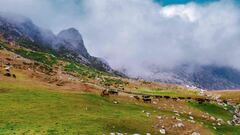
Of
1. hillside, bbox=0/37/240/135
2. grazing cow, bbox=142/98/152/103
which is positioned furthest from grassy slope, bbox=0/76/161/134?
grazing cow, bbox=142/98/152/103

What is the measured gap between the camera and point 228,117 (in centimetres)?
9744

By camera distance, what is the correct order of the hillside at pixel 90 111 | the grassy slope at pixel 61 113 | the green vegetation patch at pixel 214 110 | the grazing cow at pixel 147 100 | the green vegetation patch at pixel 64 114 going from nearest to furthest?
the green vegetation patch at pixel 64 114 < the grassy slope at pixel 61 113 < the hillside at pixel 90 111 < the grazing cow at pixel 147 100 < the green vegetation patch at pixel 214 110

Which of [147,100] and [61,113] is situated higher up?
[147,100]

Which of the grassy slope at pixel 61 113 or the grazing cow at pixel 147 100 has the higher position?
the grazing cow at pixel 147 100

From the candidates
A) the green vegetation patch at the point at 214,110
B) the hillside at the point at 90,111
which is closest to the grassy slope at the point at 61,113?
the hillside at the point at 90,111

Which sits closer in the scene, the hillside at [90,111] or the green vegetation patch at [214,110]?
the hillside at [90,111]

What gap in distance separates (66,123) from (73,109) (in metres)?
9.63

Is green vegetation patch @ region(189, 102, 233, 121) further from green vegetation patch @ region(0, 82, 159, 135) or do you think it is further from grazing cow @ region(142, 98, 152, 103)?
green vegetation patch @ region(0, 82, 159, 135)

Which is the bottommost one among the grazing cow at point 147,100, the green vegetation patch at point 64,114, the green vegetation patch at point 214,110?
the green vegetation patch at point 64,114

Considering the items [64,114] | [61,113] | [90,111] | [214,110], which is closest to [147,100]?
[214,110]

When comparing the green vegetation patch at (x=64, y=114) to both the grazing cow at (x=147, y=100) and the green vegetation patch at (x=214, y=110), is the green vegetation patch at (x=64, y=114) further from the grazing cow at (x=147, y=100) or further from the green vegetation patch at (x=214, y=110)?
the green vegetation patch at (x=214, y=110)

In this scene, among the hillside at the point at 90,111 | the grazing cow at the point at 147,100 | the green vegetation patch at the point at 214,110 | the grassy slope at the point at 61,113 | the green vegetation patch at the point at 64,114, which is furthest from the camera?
the green vegetation patch at the point at 214,110

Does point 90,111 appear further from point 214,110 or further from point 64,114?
point 214,110

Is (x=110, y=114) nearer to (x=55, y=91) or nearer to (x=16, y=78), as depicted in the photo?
(x=55, y=91)
